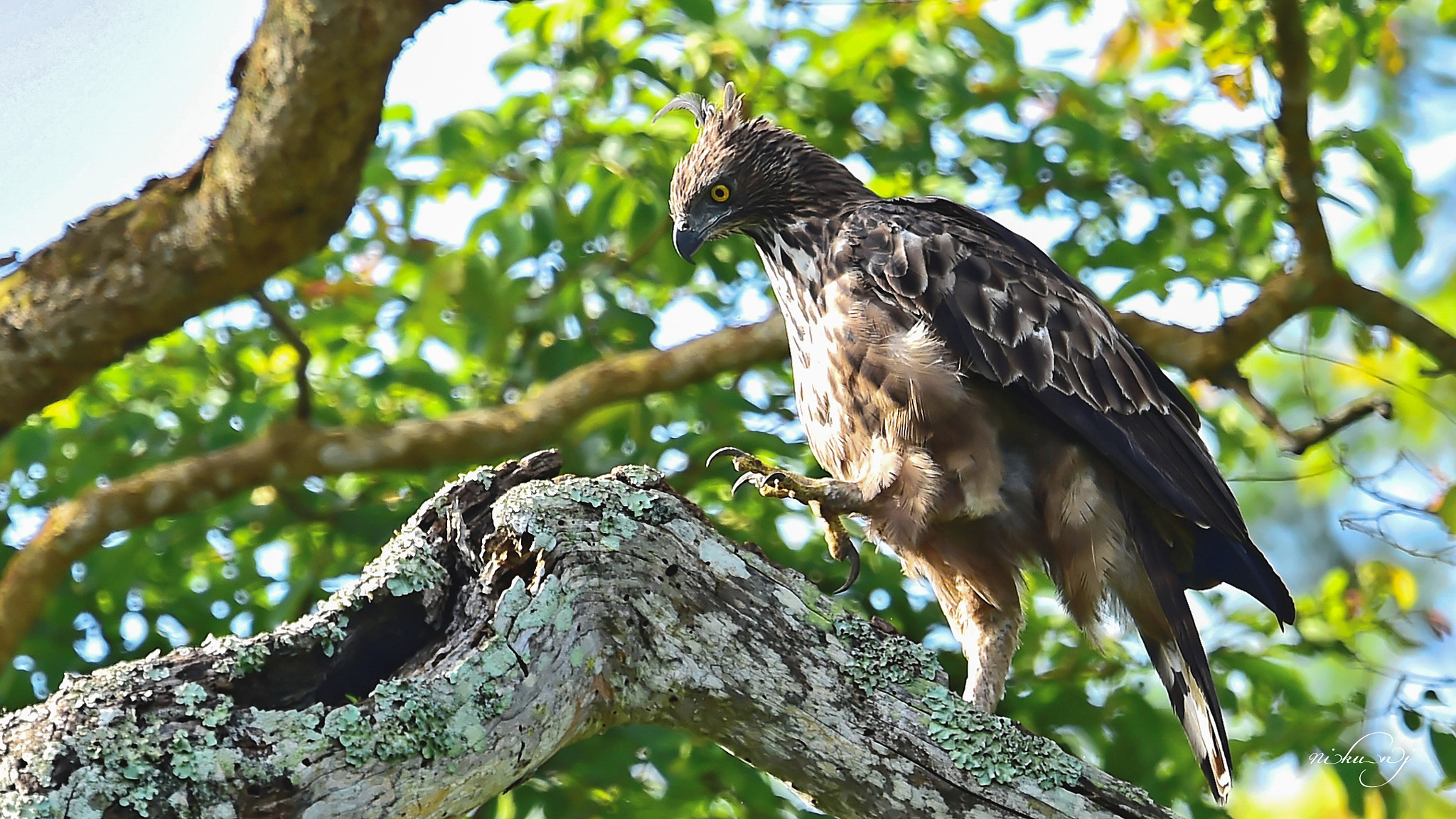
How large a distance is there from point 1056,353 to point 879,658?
137 cm

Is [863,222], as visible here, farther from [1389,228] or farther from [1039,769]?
[1389,228]

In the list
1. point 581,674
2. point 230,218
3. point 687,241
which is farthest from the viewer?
point 230,218

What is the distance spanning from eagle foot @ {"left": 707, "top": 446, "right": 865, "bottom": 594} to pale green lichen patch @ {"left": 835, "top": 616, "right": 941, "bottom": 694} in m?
0.68

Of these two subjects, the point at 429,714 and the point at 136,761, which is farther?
the point at 429,714

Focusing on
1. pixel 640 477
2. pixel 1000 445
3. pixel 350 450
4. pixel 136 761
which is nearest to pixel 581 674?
pixel 640 477

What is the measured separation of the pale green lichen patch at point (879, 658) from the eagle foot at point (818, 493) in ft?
2.24

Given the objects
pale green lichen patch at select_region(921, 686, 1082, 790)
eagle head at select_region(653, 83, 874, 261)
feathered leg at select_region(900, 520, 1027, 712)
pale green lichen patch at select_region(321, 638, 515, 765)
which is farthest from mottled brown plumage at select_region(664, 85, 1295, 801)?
pale green lichen patch at select_region(321, 638, 515, 765)

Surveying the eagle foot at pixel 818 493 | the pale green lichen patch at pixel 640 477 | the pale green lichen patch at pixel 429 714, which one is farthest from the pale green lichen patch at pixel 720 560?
the eagle foot at pixel 818 493

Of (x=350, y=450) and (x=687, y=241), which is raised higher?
(x=687, y=241)

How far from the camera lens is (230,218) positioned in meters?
3.92

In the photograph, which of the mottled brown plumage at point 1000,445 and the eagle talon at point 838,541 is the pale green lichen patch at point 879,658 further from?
the eagle talon at point 838,541

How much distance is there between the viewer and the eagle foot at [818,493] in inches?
118

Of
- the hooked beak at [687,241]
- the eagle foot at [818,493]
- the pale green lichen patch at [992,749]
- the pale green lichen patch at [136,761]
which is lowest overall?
the pale green lichen patch at [136,761]

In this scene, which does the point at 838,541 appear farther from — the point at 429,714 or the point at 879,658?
the point at 429,714
